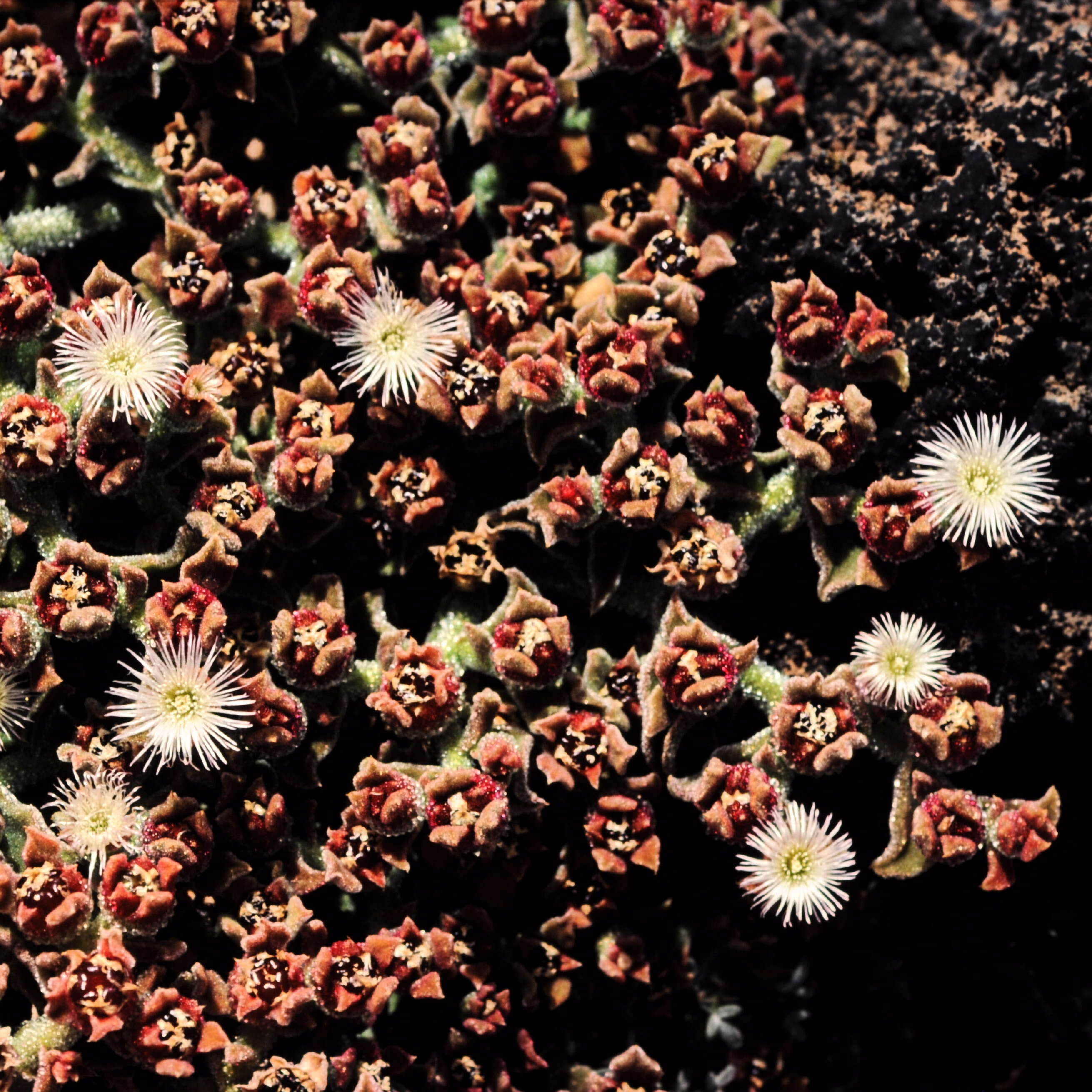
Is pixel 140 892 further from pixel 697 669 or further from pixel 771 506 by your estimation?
pixel 771 506

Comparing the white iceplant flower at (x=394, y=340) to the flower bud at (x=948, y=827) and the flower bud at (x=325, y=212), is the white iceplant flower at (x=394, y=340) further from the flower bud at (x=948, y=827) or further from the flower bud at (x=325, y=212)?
the flower bud at (x=948, y=827)

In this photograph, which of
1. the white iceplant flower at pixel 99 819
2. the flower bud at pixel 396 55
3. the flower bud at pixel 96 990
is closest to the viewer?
the flower bud at pixel 96 990

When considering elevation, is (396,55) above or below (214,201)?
above

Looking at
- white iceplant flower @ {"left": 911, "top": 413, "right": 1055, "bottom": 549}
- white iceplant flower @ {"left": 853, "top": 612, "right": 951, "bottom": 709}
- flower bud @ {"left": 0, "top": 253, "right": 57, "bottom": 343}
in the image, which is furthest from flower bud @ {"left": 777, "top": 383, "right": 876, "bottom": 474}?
flower bud @ {"left": 0, "top": 253, "right": 57, "bottom": 343}

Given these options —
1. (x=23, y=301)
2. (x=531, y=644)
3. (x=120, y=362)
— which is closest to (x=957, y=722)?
(x=531, y=644)

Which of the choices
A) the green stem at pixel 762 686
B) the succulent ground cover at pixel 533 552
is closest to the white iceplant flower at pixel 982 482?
the succulent ground cover at pixel 533 552

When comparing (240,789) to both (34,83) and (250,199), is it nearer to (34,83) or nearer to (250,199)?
(250,199)

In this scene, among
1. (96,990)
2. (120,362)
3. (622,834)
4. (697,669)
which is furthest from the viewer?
(622,834)
